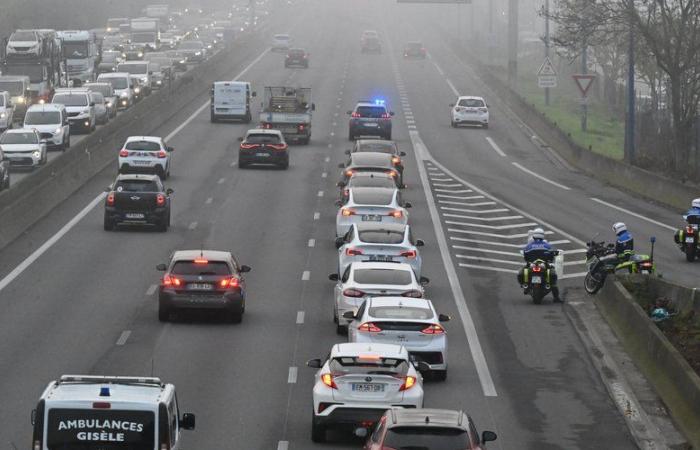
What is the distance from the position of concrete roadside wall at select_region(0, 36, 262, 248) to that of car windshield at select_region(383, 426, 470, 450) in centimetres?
2691

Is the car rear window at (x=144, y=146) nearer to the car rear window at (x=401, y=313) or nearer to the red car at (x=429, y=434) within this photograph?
the car rear window at (x=401, y=313)

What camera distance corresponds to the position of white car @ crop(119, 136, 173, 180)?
56219 mm

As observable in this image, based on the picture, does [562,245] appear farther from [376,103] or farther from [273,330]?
[376,103]

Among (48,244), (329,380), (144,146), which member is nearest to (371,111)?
(144,146)

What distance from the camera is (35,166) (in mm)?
57812

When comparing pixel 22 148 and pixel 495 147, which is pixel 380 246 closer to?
pixel 22 148

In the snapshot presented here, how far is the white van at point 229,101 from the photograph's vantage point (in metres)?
77.4

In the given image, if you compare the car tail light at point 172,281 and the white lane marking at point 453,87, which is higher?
the car tail light at point 172,281

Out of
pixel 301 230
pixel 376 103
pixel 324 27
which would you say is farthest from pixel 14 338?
pixel 324 27

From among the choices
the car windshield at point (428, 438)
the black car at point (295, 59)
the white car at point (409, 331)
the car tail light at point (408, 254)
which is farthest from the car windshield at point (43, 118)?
the car windshield at point (428, 438)

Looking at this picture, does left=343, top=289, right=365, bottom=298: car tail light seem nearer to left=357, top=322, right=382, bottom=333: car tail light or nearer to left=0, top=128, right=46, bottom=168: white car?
left=357, top=322, right=382, bottom=333: car tail light

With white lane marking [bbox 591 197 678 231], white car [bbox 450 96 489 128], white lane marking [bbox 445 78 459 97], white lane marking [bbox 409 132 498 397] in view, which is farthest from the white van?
white lane marking [bbox 591 197 678 231]

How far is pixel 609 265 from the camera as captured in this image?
1393 inches

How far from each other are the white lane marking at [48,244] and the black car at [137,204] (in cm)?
145
